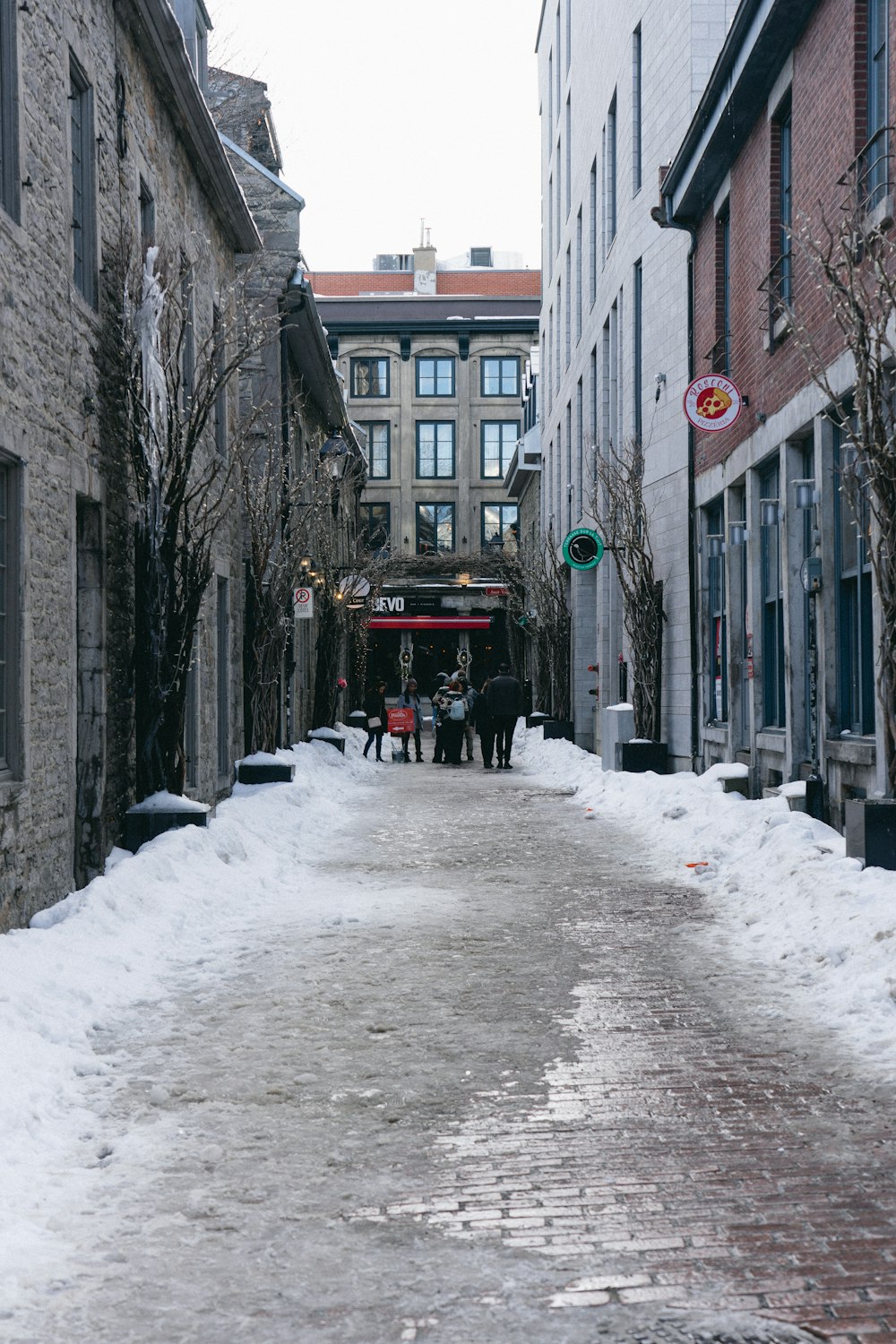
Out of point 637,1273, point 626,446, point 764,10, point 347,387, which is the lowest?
point 637,1273

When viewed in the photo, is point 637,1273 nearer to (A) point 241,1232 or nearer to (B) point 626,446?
(A) point 241,1232

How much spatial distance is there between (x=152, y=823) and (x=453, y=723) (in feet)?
54.2

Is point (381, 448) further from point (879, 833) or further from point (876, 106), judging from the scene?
point (879, 833)

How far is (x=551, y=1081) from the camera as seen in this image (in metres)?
5.52

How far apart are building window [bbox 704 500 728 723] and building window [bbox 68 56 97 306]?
828 cm

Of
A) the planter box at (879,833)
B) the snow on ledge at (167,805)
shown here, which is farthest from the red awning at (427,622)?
the planter box at (879,833)

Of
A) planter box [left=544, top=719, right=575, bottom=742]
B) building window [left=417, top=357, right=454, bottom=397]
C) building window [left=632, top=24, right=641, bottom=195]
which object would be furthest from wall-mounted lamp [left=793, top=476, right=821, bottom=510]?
building window [left=417, top=357, right=454, bottom=397]

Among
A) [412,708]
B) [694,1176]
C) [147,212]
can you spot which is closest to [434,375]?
[412,708]

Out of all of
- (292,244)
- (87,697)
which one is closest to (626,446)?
(292,244)

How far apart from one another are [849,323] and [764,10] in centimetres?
513

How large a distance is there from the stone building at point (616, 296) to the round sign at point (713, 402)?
124 inches

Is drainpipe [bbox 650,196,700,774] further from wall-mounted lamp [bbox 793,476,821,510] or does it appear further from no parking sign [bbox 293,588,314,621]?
no parking sign [bbox 293,588,314,621]

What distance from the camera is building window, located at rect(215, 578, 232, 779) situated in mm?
17141

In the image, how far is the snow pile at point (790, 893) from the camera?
6.43 meters
